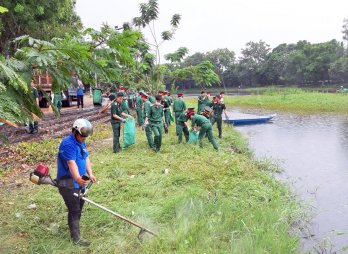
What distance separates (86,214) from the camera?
5.84 meters

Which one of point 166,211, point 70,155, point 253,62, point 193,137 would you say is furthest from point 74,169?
point 253,62

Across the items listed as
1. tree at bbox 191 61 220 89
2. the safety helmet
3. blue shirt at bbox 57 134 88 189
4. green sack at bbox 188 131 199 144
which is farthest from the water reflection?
the safety helmet

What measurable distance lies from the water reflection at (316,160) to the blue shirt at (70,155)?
3.93 meters

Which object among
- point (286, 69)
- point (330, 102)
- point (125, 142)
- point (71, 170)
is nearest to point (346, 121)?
point (330, 102)

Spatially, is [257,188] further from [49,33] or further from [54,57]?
[49,33]

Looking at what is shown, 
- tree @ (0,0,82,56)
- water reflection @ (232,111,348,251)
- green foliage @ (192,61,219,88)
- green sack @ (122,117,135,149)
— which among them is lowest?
water reflection @ (232,111,348,251)

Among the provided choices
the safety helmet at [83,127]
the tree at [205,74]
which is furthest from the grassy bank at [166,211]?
the tree at [205,74]

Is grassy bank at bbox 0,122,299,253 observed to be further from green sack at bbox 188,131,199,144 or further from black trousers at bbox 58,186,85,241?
green sack at bbox 188,131,199,144

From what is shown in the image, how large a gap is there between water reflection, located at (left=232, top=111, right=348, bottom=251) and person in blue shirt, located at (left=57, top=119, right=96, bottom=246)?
377 cm

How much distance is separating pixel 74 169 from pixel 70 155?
180 millimetres

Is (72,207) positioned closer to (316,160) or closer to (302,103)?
(316,160)

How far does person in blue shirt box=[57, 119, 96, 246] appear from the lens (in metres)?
4.48

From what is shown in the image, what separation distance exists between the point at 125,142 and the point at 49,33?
8537 mm

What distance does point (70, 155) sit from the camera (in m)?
4.49
